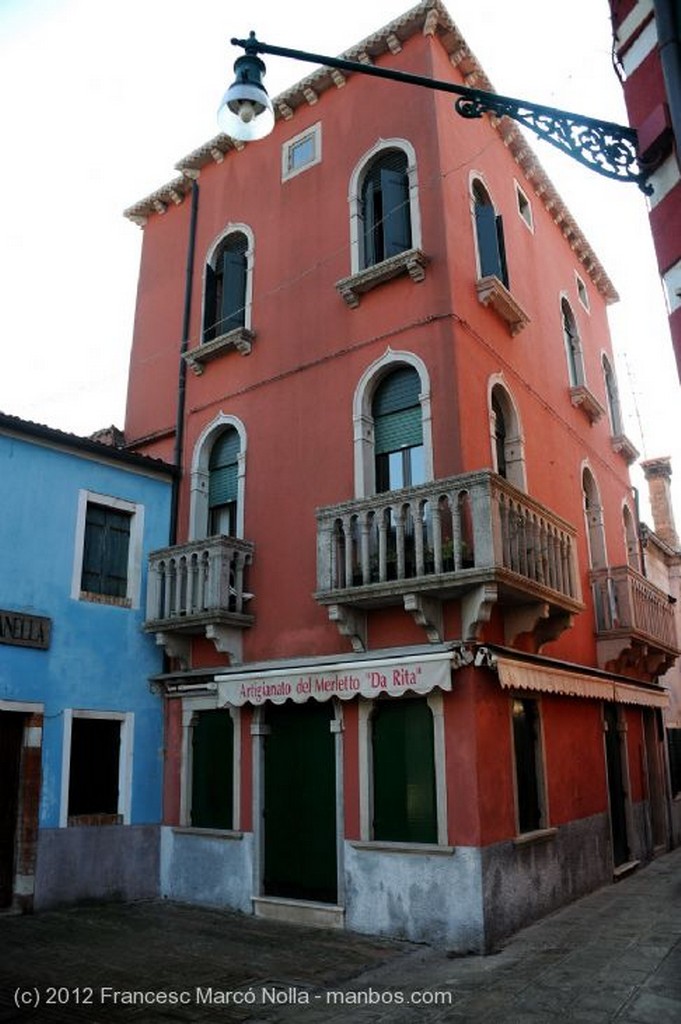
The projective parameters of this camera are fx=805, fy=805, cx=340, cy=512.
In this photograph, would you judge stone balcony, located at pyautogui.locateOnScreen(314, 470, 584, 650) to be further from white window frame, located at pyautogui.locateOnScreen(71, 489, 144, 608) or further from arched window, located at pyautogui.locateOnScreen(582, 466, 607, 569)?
arched window, located at pyautogui.locateOnScreen(582, 466, 607, 569)

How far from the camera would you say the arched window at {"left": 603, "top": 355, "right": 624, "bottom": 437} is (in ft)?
55.6

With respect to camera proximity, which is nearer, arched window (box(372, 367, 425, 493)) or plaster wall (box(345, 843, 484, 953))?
plaster wall (box(345, 843, 484, 953))

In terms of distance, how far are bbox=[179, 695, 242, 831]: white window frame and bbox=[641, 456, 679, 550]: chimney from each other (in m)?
14.5

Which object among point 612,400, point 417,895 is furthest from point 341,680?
point 612,400

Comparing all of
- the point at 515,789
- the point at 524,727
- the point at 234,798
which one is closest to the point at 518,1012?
the point at 515,789

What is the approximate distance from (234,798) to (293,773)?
3.33 feet

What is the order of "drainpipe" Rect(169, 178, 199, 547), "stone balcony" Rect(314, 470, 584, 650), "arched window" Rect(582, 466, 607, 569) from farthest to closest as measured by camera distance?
A: "arched window" Rect(582, 466, 607, 569), "drainpipe" Rect(169, 178, 199, 547), "stone balcony" Rect(314, 470, 584, 650)

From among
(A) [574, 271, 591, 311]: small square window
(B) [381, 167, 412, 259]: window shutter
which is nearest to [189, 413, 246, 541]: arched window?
(B) [381, 167, 412, 259]: window shutter

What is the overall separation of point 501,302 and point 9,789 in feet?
29.9

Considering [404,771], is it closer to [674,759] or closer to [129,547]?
[129,547]

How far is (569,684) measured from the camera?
1094 centimetres

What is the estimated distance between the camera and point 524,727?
10.3m

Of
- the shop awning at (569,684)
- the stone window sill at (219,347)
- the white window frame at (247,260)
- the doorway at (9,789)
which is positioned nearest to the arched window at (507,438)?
the shop awning at (569,684)

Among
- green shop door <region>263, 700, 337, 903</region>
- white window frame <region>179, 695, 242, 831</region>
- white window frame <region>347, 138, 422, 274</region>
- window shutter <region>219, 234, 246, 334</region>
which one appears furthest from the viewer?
window shutter <region>219, 234, 246, 334</region>
